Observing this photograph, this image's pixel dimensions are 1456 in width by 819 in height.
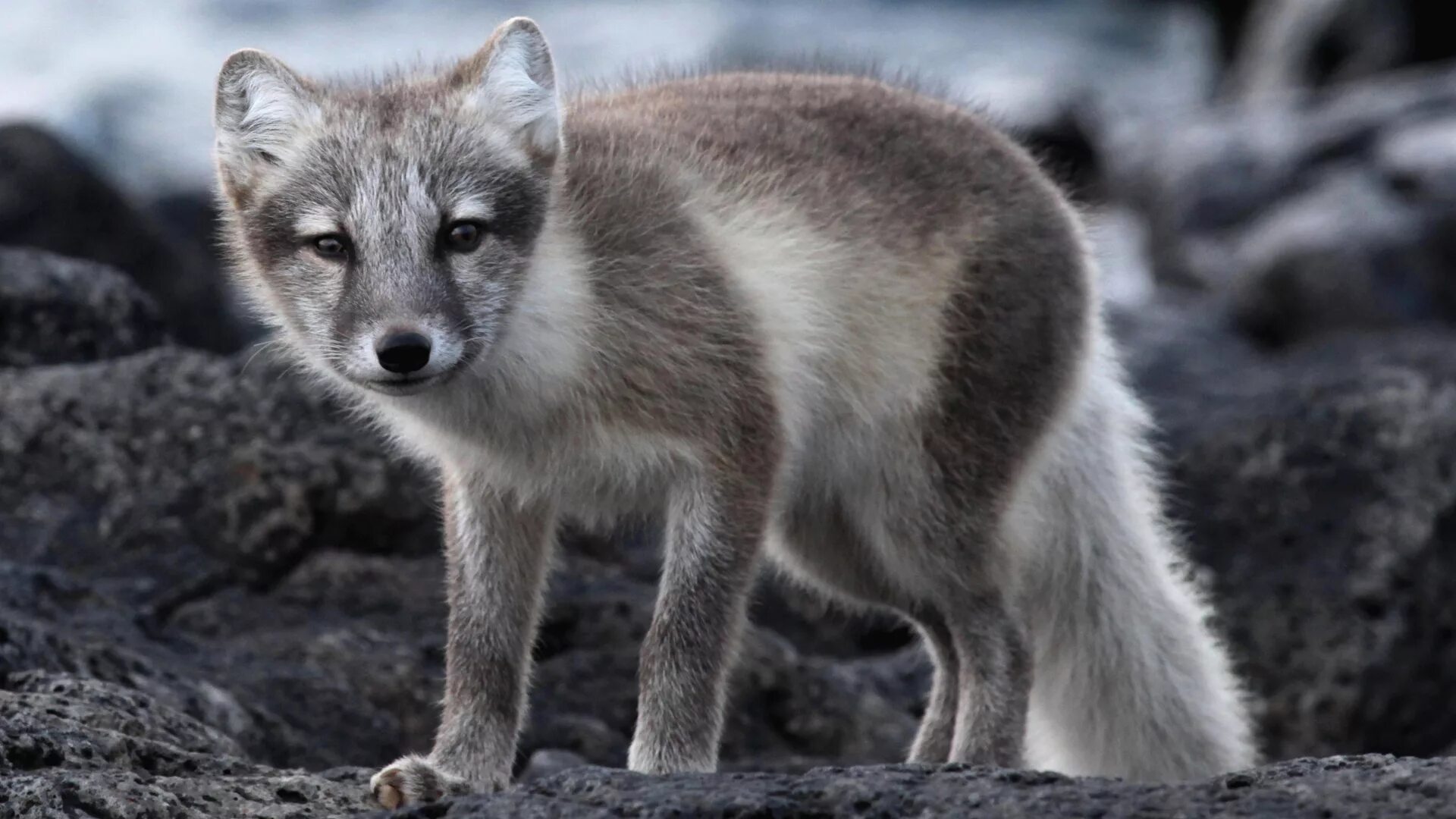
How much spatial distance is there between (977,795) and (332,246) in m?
1.86

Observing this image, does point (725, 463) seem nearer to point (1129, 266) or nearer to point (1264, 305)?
point (1264, 305)

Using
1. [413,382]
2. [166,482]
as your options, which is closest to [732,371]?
[413,382]

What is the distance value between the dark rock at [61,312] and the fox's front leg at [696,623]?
2.61m

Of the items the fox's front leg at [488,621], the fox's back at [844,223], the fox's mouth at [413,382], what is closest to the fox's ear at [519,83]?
the fox's back at [844,223]

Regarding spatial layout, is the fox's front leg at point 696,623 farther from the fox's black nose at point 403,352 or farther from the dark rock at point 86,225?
the dark rock at point 86,225

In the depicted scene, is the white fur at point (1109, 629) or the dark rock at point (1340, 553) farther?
the dark rock at point (1340, 553)

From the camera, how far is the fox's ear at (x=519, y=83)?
13.9ft

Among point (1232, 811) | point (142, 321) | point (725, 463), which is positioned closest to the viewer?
point (1232, 811)

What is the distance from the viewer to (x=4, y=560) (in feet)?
16.0

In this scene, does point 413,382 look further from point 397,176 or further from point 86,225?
point 86,225

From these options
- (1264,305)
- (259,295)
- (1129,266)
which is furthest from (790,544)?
(1129,266)

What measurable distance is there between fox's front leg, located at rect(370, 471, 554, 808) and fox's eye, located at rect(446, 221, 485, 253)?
70 centimetres

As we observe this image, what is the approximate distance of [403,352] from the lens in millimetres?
3809

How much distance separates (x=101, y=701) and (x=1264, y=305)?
9.87 meters
